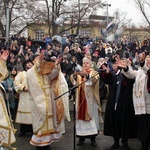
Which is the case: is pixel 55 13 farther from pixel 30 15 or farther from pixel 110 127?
pixel 110 127

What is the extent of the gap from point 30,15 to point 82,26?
7.48 metres

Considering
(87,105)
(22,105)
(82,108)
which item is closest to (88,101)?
(87,105)

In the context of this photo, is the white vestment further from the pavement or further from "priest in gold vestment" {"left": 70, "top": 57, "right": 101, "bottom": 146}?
"priest in gold vestment" {"left": 70, "top": 57, "right": 101, "bottom": 146}

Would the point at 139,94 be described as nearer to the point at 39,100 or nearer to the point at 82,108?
the point at 82,108

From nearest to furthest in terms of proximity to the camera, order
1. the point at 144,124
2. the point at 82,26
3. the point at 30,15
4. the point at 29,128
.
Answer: the point at 144,124, the point at 29,128, the point at 30,15, the point at 82,26

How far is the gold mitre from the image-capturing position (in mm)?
6055

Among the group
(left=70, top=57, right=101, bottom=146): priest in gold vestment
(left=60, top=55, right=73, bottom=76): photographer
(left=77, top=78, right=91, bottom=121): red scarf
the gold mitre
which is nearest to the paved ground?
(left=70, top=57, right=101, bottom=146): priest in gold vestment

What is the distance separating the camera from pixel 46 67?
6.09 metres

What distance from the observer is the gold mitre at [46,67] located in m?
6.05

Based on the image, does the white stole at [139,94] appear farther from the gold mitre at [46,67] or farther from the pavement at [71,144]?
the gold mitre at [46,67]

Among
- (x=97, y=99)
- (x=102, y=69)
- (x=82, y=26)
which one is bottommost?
(x=97, y=99)

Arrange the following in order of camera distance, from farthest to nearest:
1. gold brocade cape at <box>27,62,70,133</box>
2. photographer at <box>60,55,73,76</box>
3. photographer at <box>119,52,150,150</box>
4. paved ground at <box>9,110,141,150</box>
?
photographer at <box>60,55,73,76</box> → paved ground at <box>9,110,141,150</box> → gold brocade cape at <box>27,62,70,133</box> → photographer at <box>119,52,150,150</box>

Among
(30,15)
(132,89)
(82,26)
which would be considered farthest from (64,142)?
(82,26)

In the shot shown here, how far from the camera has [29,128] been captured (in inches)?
299
